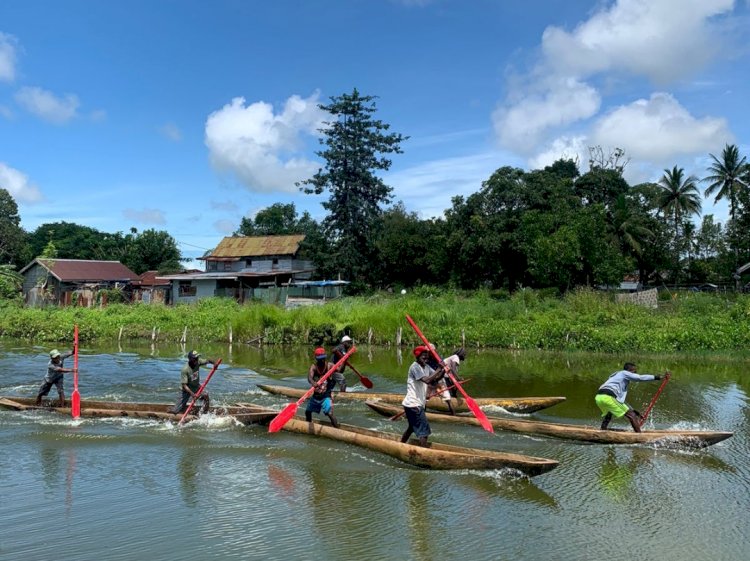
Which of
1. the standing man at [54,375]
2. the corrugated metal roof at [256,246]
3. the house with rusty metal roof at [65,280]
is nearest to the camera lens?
the standing man at [54,375]

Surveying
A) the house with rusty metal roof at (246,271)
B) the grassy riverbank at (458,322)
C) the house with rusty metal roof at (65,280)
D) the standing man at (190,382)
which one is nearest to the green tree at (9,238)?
the house with rusty metal roof at (65,280)

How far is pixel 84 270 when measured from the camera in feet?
171

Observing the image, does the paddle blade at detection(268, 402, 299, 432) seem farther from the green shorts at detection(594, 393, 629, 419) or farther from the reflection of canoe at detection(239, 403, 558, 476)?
the green shorts at detection(594, 393, 629, 419)

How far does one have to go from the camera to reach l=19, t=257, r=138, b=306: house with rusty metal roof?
46.2 m

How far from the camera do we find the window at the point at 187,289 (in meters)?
47.2

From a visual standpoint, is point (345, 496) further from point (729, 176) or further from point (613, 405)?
point (729, 176)

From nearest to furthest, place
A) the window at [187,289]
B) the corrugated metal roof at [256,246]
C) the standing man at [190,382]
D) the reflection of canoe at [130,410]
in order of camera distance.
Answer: the standing man at [190,382] < the reflection of canoe at [130,410] < the window at [187,289] < the corrugated metal roof at [256,246]

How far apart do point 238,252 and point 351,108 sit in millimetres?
15961

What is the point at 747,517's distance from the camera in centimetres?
782

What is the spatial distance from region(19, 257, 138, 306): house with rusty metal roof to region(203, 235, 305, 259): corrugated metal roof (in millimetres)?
8485

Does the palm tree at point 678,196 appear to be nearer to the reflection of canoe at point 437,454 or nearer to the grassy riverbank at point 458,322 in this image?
the grassy riverbank at point 458,322

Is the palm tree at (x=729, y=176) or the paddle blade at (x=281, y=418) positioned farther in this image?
the palm tree at (x=729, y=176)

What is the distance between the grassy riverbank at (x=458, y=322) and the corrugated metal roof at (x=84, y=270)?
41.4 ft

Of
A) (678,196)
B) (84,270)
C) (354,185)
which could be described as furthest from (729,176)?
(84,270)
